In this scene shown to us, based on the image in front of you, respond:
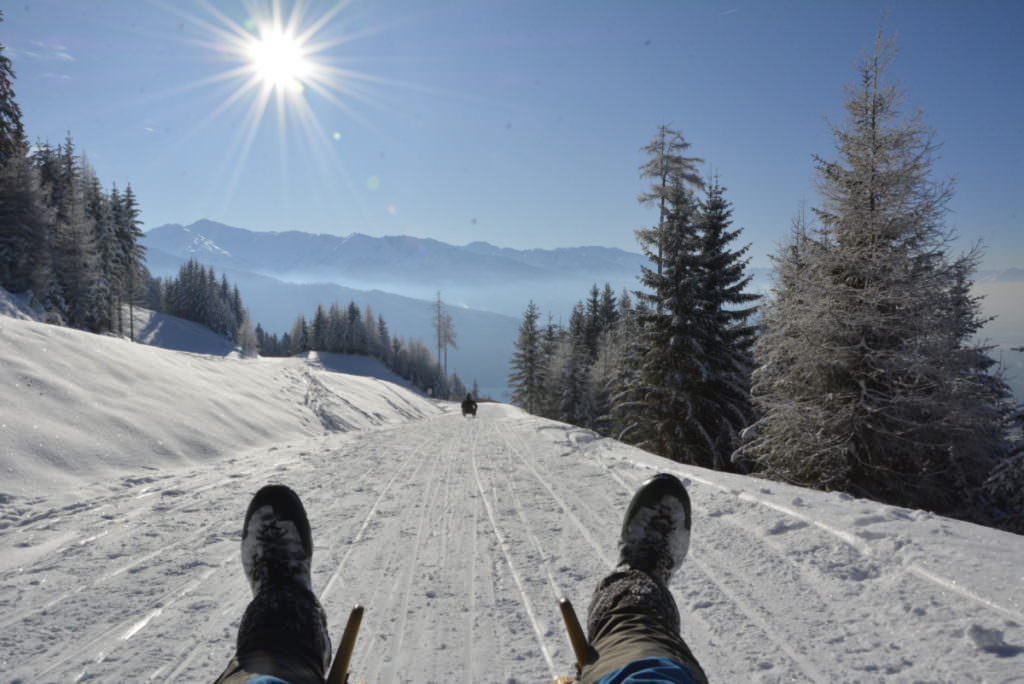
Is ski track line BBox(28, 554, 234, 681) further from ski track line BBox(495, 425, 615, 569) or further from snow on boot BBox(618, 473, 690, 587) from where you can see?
ski track line BBox(495, 425, 615, 569)

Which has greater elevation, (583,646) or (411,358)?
(411,358)

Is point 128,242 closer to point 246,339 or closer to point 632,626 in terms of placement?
point 246,339

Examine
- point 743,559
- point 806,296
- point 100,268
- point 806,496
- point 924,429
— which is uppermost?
point 100,268

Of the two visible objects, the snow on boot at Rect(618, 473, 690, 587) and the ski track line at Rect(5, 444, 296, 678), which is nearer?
the ski track line at Rect(5, 444, 296, 678)

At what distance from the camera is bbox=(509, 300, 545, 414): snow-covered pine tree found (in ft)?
130

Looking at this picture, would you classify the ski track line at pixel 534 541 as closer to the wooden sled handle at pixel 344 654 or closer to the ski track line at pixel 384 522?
the ski track line at pixel 384 522

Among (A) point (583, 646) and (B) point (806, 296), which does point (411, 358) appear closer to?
(B) point (806, 296)

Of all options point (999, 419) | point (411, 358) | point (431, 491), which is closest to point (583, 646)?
point (431, 491)

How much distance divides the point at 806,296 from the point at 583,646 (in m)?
9.58

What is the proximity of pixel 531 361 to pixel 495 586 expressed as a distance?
3705 cm

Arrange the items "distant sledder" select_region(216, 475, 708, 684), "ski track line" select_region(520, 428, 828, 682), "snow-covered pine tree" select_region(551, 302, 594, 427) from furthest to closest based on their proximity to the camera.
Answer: "snow-covered pine tree" select_region(551, 302, 594, 427) < "ski track line" select_region(520, 428, 828, 682) < "distant sledder" select_region(216, 475, 708, 684)

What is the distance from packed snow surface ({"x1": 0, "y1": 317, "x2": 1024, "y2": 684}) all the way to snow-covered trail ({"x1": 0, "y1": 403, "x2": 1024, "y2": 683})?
0.02 metres

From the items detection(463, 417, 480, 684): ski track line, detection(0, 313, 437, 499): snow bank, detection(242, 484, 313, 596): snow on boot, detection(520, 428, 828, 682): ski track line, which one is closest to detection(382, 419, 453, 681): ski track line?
detection(463, 417, 480, 684): ski track line

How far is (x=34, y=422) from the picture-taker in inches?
245
